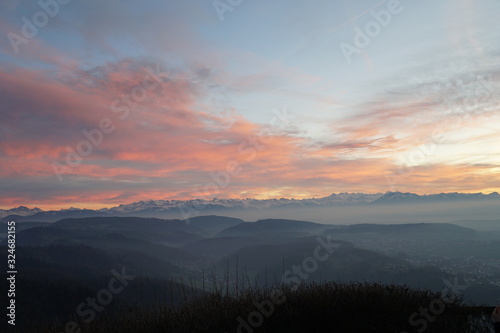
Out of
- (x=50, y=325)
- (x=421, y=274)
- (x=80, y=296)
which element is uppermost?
(x=50, y=325)

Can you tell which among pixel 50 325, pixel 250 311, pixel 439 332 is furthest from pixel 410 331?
pixel 50 325

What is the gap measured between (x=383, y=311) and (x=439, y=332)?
119 centimetres

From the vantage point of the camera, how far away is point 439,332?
7.08 meters

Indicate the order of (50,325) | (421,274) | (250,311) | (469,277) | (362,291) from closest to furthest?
(250,311) < (362,291) < (50,325) < (469,277) < (421,274)

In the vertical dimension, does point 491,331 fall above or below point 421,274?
above

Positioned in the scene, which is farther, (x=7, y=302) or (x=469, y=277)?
(x=469, y=277)

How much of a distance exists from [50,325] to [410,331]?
10.3 m

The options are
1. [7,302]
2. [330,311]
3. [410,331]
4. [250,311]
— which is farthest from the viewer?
[7,302]

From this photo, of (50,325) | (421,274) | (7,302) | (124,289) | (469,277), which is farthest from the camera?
(421,274)

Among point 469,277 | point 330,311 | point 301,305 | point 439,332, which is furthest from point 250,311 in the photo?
point 469,277

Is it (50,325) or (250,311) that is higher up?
(250,311)

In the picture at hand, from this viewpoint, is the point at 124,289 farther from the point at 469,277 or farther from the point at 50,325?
the point at 469,277

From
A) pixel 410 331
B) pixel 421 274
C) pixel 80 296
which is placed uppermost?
pixel 410 331

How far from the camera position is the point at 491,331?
7.16 metres
